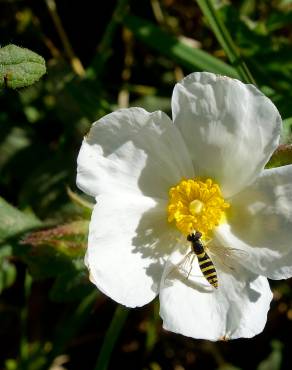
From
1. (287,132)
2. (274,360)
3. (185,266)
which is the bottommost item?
(274,360)

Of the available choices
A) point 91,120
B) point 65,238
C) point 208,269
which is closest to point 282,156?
point 208,269

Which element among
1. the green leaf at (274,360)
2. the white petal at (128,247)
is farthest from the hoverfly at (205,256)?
the green leaf at (274,360)

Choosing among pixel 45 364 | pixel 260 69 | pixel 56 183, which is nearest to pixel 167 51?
pixel 260 69

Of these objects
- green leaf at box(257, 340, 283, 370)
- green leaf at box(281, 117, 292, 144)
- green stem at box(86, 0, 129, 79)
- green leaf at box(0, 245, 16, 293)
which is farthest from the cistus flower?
green leaf at box(257, 340, 283, 370)

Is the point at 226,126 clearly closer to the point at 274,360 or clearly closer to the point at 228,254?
the point at 228,254

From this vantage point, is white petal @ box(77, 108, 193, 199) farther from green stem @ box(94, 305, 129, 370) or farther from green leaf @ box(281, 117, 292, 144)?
green stem @ box(94, 305, 129, 370)

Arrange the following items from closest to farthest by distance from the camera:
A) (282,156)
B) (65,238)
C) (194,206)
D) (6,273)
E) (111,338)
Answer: (282,156) < (194,206) < (65,238) < (111,338) < (6,273)

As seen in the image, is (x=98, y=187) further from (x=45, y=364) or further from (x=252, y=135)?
(x=45, y=364)
